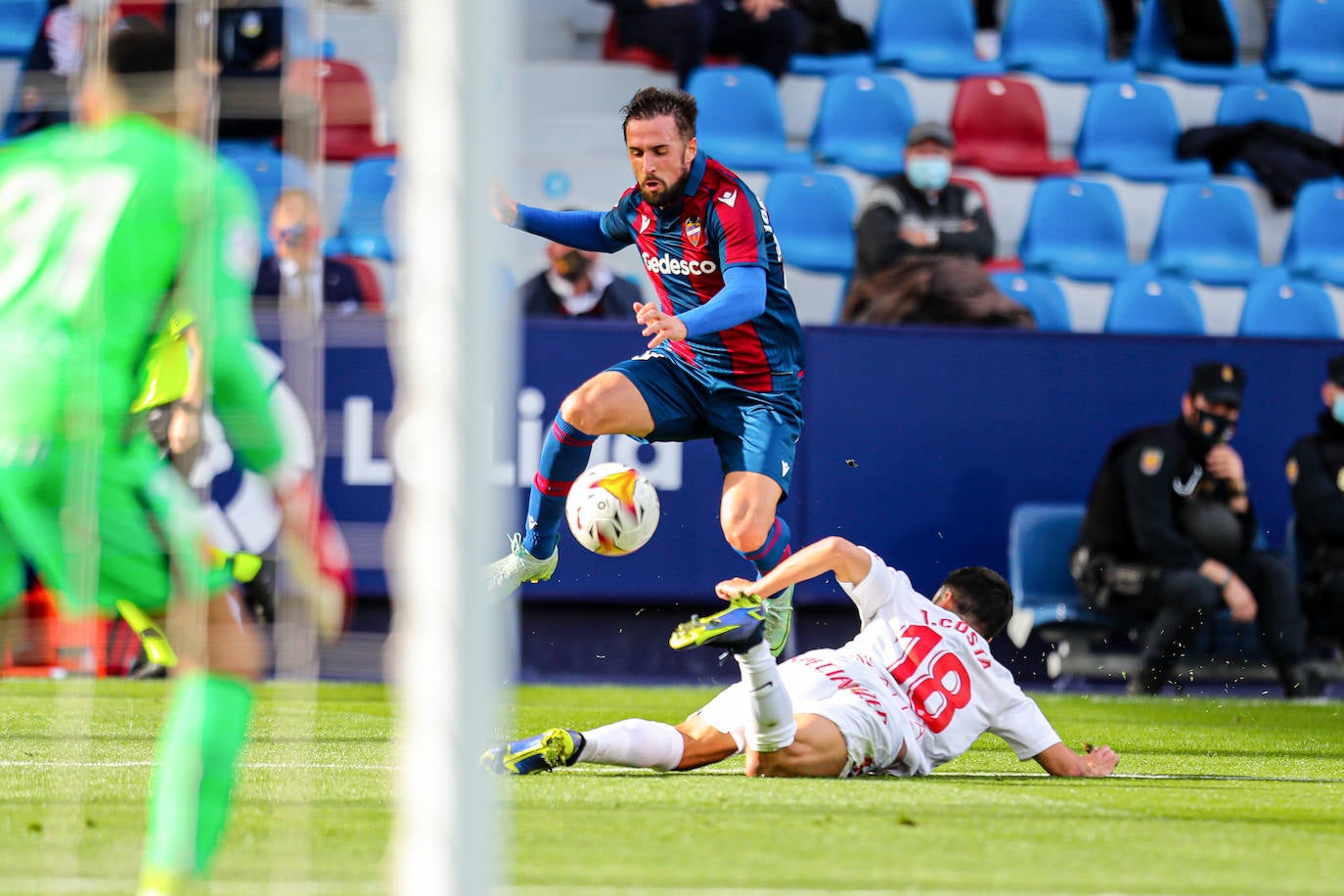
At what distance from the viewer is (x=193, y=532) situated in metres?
3.21

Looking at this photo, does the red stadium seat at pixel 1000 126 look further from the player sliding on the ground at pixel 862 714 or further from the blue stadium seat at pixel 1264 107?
the player sliding on the ground at pixel 862 714

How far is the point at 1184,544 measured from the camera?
8.77 m

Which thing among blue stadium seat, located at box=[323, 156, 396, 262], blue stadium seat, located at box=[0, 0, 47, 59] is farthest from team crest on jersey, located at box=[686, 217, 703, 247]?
blue stadium seat, located at box=[0, 0, 47, 59]

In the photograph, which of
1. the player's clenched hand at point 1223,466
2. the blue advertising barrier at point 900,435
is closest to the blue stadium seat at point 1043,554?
the blue advertising barrier at point 900,435

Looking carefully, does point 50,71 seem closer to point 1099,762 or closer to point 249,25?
point 249,25

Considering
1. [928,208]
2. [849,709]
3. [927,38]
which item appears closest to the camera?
[849,709]

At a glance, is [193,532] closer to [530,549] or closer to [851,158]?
[530,549]

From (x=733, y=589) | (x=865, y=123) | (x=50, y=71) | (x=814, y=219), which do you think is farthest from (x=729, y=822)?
(x=865, y=123)

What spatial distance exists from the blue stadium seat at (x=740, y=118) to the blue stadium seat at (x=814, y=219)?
1.23 ft

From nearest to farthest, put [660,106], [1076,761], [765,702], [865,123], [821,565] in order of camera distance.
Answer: [765,702]
[821,565]
[1076,761]
[660,106]
[865,123]

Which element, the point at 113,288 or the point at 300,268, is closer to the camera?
the point at 113,288

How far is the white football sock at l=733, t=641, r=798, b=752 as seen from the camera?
15.2 ft

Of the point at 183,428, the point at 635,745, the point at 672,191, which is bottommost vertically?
the point at 635,745

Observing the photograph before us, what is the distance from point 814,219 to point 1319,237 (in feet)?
10.8
